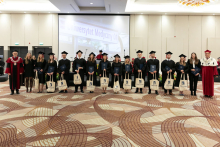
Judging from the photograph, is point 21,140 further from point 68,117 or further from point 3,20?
point 3,20

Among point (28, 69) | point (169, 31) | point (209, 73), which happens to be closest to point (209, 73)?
point (209, 73)

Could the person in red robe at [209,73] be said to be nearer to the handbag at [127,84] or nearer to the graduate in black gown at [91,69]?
the handbag at [127,84]

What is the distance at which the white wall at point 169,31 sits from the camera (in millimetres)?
10930

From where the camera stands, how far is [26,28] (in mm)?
10742

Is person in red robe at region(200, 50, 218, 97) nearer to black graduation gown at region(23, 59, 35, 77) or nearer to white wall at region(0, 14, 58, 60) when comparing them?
black graduation gown at region(23, 59, 35, 77)

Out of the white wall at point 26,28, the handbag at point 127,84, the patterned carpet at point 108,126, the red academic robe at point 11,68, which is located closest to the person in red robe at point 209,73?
the patterned carpet at point 108,126

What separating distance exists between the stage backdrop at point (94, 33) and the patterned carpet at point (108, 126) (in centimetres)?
764

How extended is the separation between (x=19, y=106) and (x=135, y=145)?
3438mm

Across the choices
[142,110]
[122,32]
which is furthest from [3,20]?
[142,110]

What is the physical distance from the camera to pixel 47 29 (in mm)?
10781

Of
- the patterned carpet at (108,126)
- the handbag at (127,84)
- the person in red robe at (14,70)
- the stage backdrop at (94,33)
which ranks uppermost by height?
the stage backdrop at (94,33)

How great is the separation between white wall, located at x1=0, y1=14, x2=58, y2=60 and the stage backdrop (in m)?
1.01

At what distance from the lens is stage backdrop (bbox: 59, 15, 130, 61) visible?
10.8m

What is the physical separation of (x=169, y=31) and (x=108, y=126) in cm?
1046
